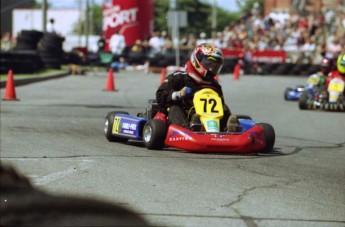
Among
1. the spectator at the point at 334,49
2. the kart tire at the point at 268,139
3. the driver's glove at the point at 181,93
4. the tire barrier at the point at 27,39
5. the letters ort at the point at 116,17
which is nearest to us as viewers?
the kart tire at the point at 268,139

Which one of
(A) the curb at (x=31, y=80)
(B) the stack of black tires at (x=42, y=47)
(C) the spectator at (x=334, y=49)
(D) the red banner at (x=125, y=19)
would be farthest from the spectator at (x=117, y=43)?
(A) the curb at (x=31, y=80)

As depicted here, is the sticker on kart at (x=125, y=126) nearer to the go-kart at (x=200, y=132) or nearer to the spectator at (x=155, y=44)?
the go-kart at (x=200, y=132)

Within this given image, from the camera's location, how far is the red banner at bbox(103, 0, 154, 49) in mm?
42594

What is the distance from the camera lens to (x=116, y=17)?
42688 mm

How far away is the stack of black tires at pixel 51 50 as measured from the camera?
3097 cm

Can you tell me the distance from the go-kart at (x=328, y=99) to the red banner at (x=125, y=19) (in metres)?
25.2

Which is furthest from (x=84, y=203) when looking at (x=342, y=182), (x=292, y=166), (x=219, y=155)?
(x=219, y=155)

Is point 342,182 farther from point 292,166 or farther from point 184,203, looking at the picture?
point 184,203

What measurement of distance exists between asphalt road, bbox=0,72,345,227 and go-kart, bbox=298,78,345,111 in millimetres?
2382

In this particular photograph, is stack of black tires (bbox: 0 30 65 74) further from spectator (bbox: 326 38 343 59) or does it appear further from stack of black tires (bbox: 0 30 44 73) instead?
spectator (bbox: 326 38 343 59)

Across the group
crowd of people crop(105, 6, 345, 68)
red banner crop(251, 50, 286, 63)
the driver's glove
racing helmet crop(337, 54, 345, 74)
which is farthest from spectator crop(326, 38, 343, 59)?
the driver's glove

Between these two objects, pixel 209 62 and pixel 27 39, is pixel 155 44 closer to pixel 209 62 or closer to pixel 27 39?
pixel 27 39

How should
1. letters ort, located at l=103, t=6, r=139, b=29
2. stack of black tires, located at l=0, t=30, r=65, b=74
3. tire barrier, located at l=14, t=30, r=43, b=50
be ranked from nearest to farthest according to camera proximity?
stack of black tires, located at l=0, t=30, r=65, b=74
tire barrier, located at l=14, t=30, r=43, b=50
letters ort, located at l=103, t=6, r=139, b=29

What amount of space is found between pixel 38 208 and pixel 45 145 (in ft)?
25.8
